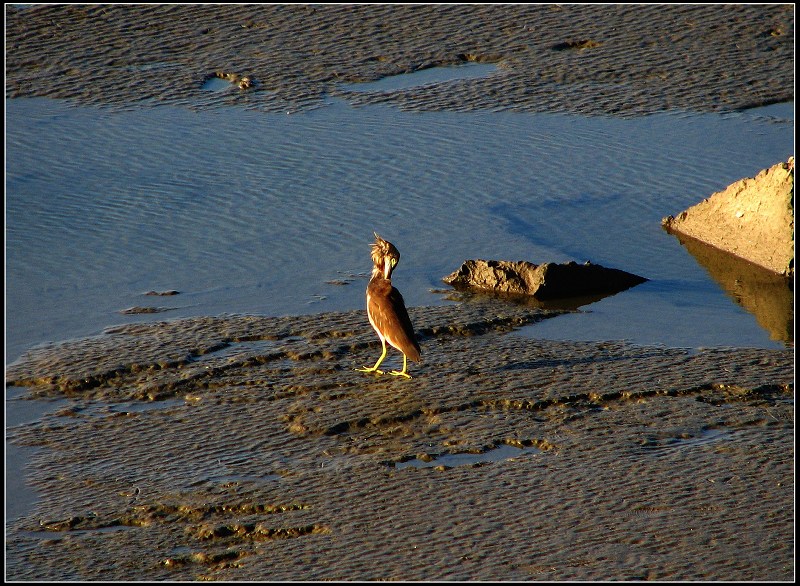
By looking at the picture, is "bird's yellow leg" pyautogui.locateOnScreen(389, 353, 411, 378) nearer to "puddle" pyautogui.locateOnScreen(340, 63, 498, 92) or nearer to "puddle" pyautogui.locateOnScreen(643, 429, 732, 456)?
"puddle" pyautogui.locateOnScreen(643, 429, 732, 456)

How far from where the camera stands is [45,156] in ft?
29.2

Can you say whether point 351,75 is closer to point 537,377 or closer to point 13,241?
point 13,241

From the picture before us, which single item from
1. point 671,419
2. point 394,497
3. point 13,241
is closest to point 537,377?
point 671,419

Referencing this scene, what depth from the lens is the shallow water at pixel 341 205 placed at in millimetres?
6723

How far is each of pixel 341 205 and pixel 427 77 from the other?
2.68 m

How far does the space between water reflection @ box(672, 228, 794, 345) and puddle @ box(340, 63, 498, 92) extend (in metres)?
3.22

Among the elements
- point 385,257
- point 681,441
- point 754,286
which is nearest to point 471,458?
point 681,441

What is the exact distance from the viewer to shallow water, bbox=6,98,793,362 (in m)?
6.72

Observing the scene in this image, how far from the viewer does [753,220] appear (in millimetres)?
7566

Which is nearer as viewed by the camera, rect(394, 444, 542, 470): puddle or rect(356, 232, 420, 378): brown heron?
rect(394, 444, 542, 470): puddle

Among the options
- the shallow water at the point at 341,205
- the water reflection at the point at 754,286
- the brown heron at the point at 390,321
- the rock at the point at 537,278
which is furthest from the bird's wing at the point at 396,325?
the water reflection at the point at 754,286

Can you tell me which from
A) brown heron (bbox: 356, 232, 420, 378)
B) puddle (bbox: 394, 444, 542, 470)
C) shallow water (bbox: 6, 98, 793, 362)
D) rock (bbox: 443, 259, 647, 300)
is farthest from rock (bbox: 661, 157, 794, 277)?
puddle (bbox: 394, 444, 542, 470)

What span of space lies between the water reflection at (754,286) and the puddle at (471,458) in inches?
83.2

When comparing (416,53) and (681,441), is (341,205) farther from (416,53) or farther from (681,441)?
(681,441)
